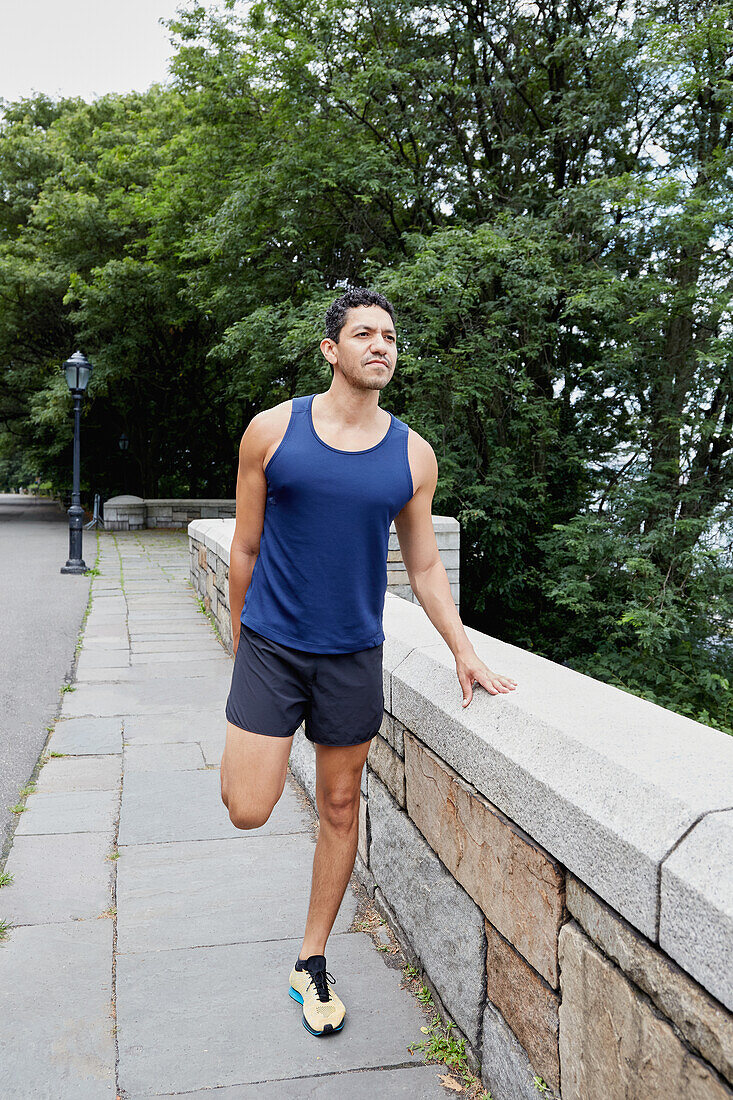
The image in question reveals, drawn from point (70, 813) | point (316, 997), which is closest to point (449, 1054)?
point (316, 997)

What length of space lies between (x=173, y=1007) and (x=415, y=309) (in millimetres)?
9322

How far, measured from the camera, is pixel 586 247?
36.5ft

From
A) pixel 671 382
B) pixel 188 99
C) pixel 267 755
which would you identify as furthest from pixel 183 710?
pixel 188 99

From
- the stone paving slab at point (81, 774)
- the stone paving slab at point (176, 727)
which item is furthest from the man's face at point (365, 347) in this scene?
the stone paving slab at point (176, 727)

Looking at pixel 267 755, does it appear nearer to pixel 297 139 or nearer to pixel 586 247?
pixel 586 247

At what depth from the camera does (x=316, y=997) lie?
93.6 inches

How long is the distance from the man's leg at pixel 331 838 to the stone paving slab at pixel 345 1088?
1.13 feet

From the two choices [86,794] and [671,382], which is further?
[671,382]

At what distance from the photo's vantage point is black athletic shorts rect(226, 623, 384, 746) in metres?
2.21

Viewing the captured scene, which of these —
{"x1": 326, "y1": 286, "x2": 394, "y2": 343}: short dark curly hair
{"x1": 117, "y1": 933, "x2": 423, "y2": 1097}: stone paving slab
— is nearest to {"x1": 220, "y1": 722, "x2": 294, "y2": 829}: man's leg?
{"x1": 117, "y1": 933, "x2": 423, "y2": 1097}: stone paving slab

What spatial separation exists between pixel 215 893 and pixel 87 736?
2237 millimetres

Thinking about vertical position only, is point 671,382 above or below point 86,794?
above

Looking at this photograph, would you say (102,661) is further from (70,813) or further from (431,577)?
(431,577)

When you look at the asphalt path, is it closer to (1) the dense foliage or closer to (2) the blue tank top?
(2) the blue tank top
